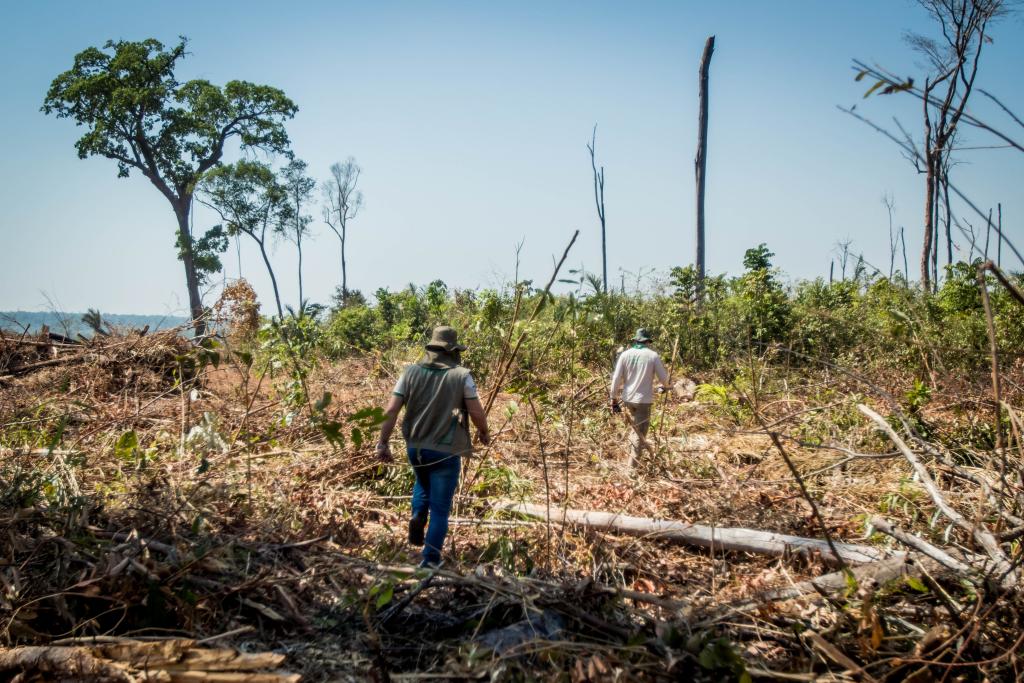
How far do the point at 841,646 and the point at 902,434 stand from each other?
4101 mm

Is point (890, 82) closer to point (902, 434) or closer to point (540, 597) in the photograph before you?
point (540, 597)

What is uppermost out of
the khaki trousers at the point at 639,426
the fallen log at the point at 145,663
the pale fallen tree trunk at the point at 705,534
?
the khaki trousers at the point at 639,426

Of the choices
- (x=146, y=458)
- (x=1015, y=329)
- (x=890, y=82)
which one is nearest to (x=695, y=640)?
(x=890, y=82)

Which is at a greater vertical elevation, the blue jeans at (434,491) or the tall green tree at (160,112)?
the tall green tree at (160,112)

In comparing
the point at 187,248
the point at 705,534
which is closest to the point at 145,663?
the point at 705,534

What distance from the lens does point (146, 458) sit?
19.3ft

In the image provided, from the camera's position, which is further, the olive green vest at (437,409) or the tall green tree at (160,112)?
the tall green tree at (160,112)

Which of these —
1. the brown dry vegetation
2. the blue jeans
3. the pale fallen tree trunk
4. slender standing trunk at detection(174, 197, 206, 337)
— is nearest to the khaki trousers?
the brown dry vegetation

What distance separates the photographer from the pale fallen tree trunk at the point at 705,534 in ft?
14.1

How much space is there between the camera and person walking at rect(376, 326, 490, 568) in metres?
4.41

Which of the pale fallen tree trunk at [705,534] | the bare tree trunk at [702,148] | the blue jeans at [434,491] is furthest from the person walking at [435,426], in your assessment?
the bare tree trunk at [702,148]

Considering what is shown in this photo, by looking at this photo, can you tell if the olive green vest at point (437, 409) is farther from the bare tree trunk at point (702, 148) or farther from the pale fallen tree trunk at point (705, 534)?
the bare tree trunk at point (702, 148)

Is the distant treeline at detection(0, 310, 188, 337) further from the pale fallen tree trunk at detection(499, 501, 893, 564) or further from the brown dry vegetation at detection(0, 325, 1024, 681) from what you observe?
the pale fallen tree trunk at detection(499, 501, 893, 564)

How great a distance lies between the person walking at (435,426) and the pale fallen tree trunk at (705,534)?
73 centimetres
